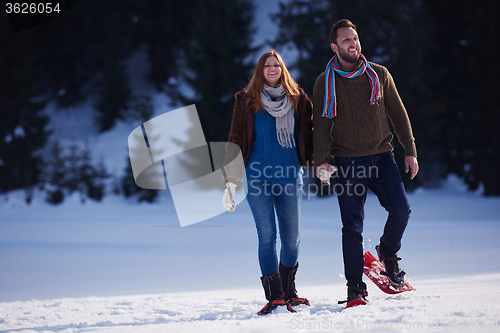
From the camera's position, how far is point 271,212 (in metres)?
3.04

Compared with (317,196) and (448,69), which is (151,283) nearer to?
(317,196)

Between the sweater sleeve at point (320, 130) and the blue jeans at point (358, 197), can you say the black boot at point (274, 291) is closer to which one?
the blue jeans at point (358, 197)

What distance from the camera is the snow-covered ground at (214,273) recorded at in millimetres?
2689

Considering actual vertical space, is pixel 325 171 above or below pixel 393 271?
above

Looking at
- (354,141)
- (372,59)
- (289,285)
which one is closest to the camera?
(354,141)

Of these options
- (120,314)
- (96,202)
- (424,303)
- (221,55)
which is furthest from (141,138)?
(424,303)

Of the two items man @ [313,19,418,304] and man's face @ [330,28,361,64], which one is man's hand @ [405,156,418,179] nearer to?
man @ [313,19,418,304]

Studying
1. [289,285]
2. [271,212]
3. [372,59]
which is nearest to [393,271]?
[289,285]

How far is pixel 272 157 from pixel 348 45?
823mm

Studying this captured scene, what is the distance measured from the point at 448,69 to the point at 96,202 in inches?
455

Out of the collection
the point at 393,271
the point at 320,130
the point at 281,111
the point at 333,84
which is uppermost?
the point at 333,84

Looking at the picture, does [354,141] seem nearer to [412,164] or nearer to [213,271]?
[412,164]

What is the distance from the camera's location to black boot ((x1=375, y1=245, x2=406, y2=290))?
3141 millimetres

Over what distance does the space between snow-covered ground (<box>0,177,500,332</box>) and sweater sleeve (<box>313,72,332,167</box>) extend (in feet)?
2.76
